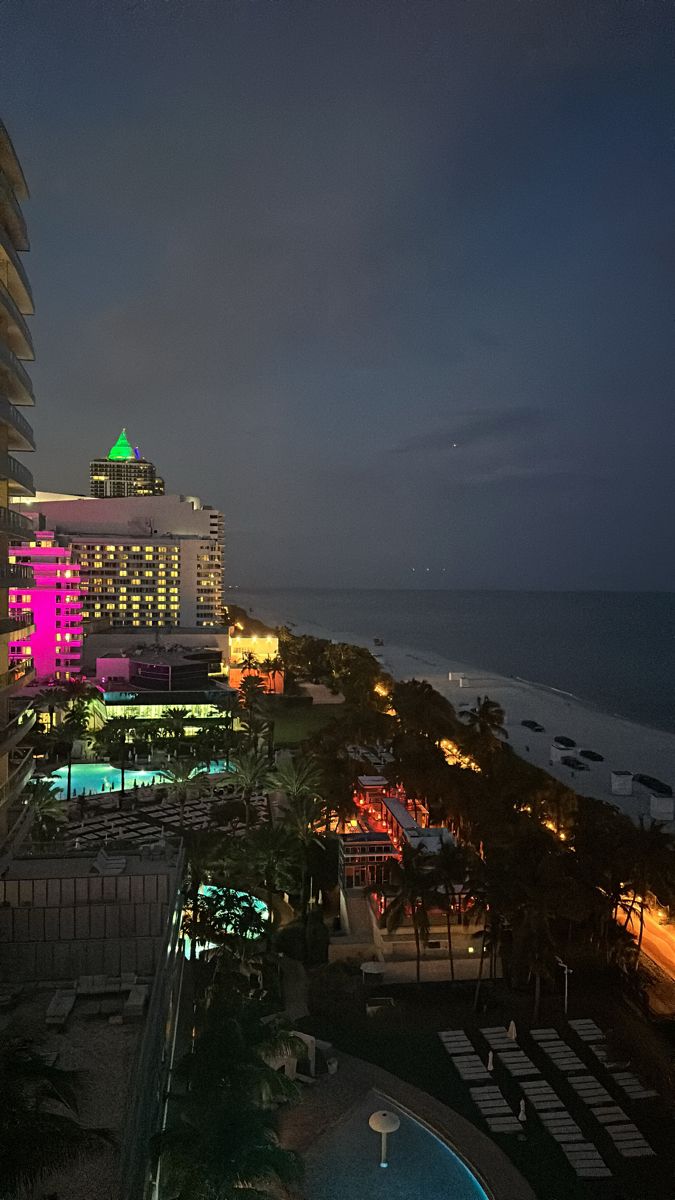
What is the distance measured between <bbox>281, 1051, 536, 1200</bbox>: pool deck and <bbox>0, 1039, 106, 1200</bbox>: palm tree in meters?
9.01

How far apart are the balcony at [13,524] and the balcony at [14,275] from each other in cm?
587

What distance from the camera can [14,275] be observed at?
71.1 feet

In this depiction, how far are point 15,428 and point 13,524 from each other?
2.54 metres

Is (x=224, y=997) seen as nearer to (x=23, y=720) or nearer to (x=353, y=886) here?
(x=23, y=720)

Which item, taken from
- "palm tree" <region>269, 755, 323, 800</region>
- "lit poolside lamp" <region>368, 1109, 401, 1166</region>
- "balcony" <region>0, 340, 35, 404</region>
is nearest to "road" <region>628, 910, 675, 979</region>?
"lit poolside lamp" <region>368, 1109, 401, 1166</region>

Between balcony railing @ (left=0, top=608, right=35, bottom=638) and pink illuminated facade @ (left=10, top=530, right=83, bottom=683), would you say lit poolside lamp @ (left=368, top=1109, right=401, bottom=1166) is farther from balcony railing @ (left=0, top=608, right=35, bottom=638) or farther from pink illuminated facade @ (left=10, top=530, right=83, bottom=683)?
pink illuminated facade @ (left=10, top=530, right=83, bottom=683)

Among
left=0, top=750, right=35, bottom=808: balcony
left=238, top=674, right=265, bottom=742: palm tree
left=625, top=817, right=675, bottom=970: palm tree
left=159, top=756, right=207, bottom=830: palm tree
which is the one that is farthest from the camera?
left=238, top=674, right=265, bottom=742: palm tree

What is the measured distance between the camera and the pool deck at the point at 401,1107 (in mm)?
17219

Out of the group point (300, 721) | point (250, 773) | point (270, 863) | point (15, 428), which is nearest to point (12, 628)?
point (15, 428)

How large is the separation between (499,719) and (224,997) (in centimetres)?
3629

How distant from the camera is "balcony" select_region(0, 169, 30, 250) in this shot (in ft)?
66.5

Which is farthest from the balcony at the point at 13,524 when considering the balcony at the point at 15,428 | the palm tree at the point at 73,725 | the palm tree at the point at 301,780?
the palm tree at the point at 73,725

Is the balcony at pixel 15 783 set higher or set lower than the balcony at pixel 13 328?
lower

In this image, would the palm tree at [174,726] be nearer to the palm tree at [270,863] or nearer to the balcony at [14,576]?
the palm tree at [270,863]
